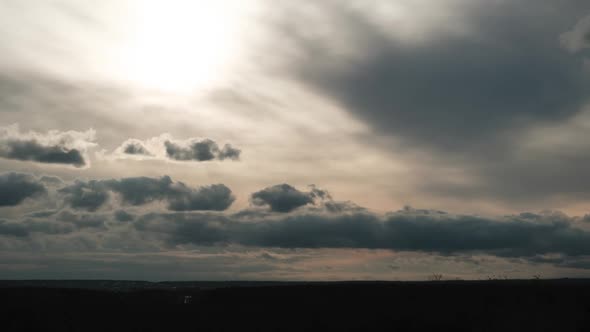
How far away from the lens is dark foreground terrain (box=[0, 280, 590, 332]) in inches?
2291

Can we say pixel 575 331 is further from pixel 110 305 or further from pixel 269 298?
pixel 110 305

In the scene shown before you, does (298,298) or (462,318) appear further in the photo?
(298,298)

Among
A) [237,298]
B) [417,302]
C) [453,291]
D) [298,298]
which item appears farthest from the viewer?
[237,298]

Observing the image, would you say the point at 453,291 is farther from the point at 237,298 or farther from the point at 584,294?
the point at 237,298

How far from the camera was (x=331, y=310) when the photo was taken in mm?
69688

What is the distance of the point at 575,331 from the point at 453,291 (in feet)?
89.0

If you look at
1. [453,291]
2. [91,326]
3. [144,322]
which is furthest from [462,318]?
[91,326]

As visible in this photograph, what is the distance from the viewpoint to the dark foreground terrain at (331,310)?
58.2 meters

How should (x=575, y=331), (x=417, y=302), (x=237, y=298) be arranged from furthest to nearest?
1. (x=237, y=298)
2. (x=417, y=302)
3. (x=575, y=331)

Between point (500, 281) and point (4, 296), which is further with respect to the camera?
point (500, 281)

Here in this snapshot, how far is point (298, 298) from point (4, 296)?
43048 millimetres

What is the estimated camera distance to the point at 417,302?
71.4m

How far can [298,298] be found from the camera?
84938mm

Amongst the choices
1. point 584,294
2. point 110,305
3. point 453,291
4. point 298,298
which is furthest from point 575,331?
point 110,305
